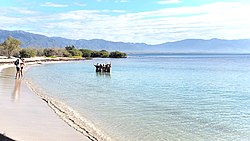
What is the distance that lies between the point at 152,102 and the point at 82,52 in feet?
474

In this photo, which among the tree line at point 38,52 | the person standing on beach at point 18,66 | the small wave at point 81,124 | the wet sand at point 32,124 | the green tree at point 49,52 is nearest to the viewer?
the wet sand at point 32,124

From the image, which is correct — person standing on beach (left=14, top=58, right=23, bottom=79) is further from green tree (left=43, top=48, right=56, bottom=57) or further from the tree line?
green tree (left=43, top=48, right=56, bottom=57)

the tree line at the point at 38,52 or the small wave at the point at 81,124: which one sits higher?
the tree line at the point at 38,52

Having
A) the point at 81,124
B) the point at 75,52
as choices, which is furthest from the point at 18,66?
the point at 75,52

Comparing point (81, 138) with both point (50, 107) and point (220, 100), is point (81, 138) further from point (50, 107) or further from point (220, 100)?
point (220, 100)

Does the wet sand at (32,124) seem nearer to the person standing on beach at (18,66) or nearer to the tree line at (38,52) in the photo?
the person standing on beach at (18,66)

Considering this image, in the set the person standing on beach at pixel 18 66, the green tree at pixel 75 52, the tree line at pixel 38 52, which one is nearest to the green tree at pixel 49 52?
the tree line at pixel 38 52

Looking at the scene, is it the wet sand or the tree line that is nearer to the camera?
the wet sand

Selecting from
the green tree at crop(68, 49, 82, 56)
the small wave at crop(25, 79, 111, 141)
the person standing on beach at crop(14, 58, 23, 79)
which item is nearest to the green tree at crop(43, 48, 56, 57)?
the green tree at crop(68, 49, 82, 56)

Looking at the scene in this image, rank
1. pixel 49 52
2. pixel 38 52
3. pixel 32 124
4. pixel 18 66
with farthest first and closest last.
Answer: pixel 49 52 < pixel 38 52 < pixel 18 66 < pixel 32 124

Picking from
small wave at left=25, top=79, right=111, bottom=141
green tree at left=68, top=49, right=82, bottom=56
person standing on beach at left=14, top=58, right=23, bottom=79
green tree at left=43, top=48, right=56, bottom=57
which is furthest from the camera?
green tree at left=68, top=49, right=82, bottom=56

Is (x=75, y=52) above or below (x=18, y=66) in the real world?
above

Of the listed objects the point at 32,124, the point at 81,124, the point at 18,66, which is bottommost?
the point at 81,124

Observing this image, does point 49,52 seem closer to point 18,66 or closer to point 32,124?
point 18,66
